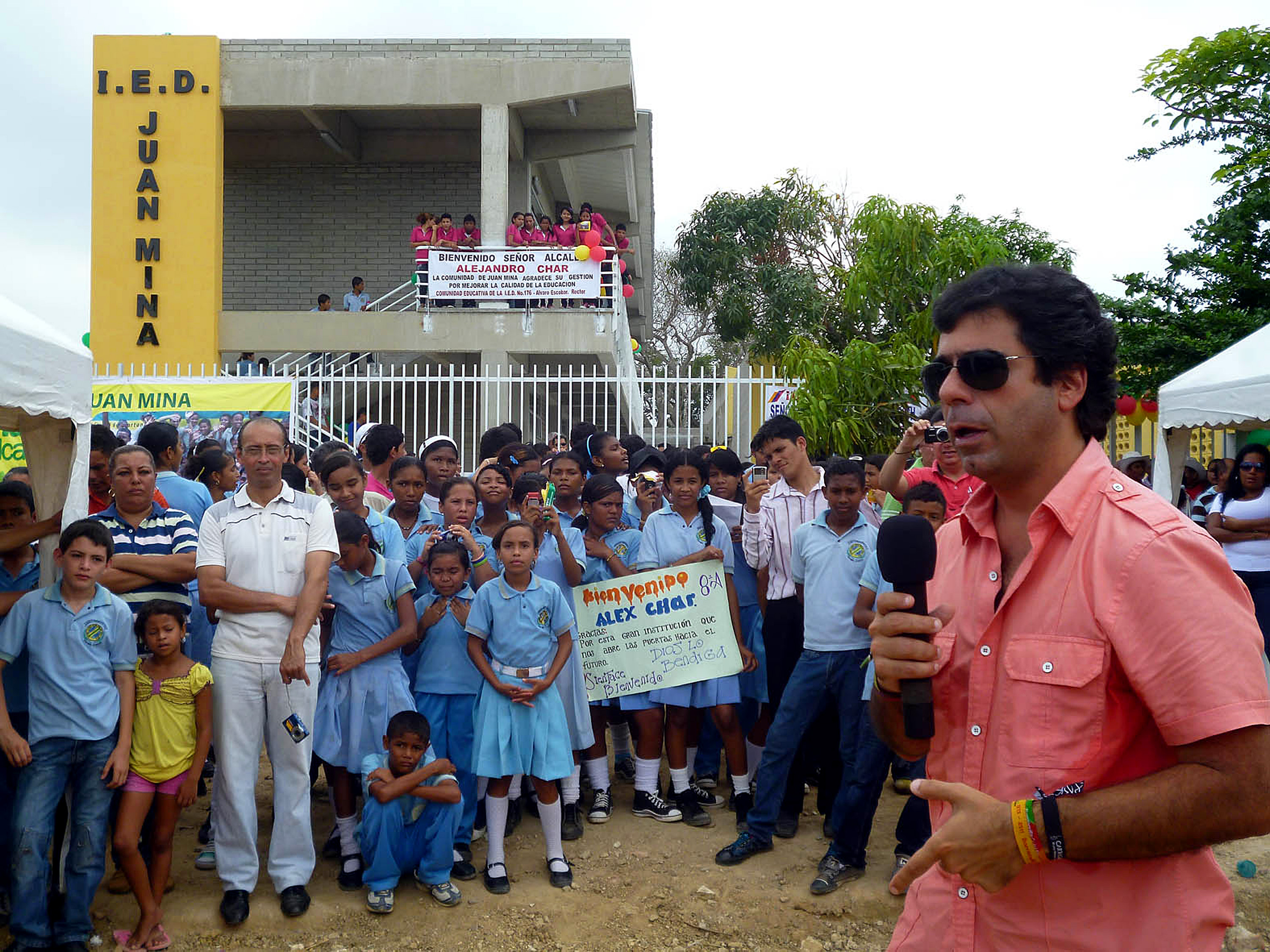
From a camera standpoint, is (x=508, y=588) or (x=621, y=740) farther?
(x=621, y=740)

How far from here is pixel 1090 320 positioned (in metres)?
1.81

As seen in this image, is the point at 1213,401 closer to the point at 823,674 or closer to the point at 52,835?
the point at 823,674

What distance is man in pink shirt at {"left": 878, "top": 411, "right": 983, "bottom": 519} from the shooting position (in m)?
5.63

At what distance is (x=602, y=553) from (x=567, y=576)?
0.84ft

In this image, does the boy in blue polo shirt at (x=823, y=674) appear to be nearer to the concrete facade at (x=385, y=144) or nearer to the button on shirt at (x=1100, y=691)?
the button on shirt at (x=1100, y=691)

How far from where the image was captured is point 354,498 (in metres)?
5.62

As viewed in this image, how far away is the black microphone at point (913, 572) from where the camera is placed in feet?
5.77

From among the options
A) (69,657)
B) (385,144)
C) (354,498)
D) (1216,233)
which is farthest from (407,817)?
(385,144)

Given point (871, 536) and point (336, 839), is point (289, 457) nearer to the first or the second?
point (336, 839)

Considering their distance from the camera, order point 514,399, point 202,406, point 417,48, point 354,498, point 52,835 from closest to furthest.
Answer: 1. point 52,835
2. point 354,498
3. point 202,406
4. point 417,48
5. point 514,399

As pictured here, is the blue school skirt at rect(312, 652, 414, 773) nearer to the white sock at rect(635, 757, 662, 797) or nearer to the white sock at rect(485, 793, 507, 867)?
the white sock at rect(485, 793, 507, 867)

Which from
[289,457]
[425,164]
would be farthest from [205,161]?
[289,457]

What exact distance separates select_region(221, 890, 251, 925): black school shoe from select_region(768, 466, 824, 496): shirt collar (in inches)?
134

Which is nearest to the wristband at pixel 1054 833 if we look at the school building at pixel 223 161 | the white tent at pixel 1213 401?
the white tent at pixel 1213 401
